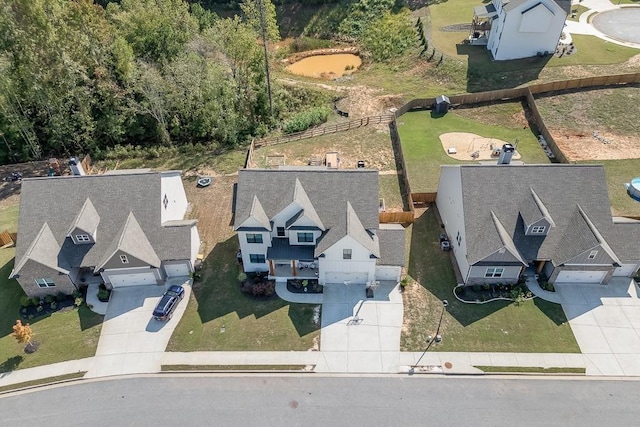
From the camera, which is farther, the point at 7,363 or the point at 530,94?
the point at 530,94

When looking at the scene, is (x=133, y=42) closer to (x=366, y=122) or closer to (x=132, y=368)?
(x=366, y=122)

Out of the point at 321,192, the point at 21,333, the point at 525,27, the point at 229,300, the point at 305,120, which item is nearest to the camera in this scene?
the point at 21,333

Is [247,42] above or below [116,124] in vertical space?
above

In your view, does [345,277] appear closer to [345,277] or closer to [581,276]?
[345,277]

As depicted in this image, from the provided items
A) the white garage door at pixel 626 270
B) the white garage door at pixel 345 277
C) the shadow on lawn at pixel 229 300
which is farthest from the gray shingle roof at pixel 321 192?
the white garage door at pixel 626 270

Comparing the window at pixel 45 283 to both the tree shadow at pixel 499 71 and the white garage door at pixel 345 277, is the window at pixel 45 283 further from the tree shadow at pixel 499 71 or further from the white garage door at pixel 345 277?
the tree shadow at pixel 499 71

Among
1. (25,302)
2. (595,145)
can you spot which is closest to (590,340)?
(595,145)

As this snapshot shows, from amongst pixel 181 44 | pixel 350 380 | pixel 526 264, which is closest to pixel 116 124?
pixel 181 44
